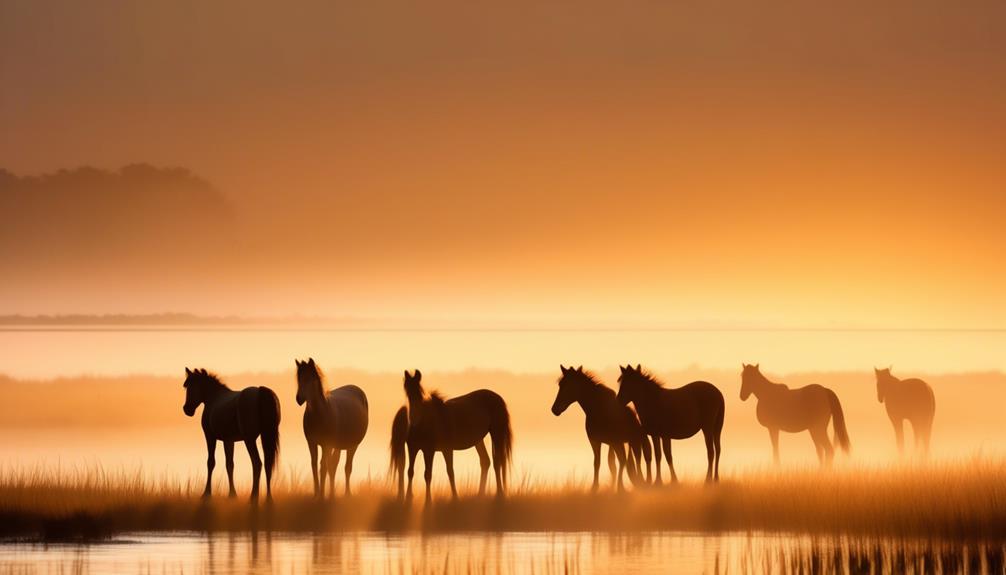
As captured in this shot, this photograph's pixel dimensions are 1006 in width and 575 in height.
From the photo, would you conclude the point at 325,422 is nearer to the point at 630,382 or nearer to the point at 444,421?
the point at 444,421

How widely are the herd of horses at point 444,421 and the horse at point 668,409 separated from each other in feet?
0.05

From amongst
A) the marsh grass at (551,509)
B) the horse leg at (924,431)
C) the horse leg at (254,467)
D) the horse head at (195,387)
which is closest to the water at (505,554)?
the marsh grass at (551,509)

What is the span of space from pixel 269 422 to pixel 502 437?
3790mm

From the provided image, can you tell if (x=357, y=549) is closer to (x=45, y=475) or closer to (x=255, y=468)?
(x=255, y=468)

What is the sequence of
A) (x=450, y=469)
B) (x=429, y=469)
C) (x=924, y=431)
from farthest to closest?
(x=924, y=431) → (x=450, y=469) → (x=429, y=469)

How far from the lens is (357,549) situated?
22312 mm

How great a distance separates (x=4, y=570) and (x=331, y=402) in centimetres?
771

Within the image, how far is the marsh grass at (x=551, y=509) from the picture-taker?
Result: 23.6 meters

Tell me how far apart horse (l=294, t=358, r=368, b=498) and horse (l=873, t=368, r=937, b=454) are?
13462 mm

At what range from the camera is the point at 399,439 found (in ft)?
86.4

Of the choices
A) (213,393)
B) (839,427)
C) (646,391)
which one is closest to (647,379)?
(646,391)

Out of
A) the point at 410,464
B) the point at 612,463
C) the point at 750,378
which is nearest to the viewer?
the point at 410,464

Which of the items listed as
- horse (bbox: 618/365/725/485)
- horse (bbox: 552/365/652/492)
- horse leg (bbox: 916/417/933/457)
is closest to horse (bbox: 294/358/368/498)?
horse (bbox: 552/365/652/492)

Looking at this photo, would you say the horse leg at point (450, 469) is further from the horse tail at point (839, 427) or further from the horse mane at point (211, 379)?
the horse tail at point (839, 427)
